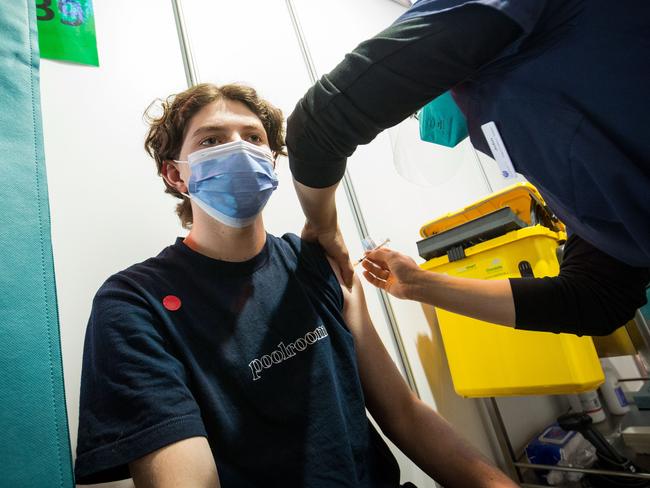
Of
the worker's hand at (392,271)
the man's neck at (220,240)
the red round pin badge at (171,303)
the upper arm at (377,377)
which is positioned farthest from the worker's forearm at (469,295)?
the red round pin badge at (171,303)

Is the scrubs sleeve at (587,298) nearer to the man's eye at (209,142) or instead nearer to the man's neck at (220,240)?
the man's neck at (220,240)

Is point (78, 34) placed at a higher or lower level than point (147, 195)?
higher

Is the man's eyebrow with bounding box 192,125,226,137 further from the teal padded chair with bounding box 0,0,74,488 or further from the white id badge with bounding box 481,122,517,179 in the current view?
the white id badge with bounding box 481,122,517,179

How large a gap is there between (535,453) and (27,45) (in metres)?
2.08

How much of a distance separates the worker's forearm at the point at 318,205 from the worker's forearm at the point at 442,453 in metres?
0.55

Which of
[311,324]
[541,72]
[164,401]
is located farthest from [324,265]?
[541,72]

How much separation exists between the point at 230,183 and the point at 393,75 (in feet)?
1.56

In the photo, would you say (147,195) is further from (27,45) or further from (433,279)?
(433,279)

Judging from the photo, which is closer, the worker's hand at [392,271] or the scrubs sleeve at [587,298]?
the scrubs sleeve at [587,298]

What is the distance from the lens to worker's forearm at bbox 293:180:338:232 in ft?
2.62

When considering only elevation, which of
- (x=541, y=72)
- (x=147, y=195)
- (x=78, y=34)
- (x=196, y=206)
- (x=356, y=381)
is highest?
(x=78, y=34)

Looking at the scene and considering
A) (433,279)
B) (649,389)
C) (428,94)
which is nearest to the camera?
(428,94)

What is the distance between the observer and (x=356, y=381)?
876 millimetres

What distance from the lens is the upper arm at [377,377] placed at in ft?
3.08
